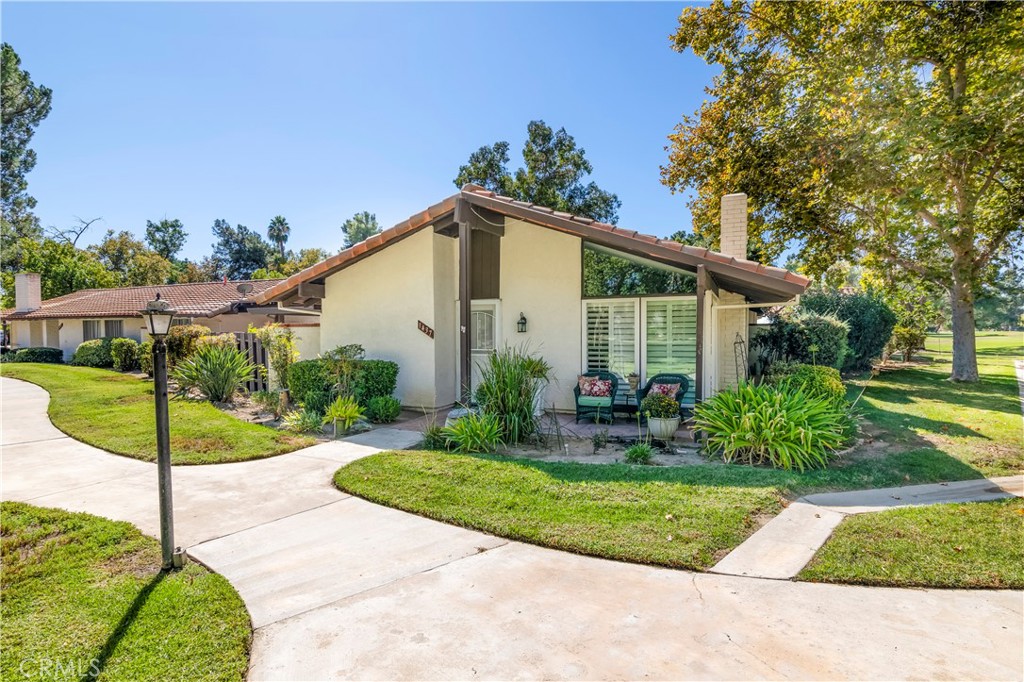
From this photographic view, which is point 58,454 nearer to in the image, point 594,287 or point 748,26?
point 594,287

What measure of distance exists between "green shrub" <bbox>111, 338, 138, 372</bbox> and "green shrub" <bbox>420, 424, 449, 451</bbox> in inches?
733

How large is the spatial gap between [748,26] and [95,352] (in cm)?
2871

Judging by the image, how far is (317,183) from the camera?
20.7m

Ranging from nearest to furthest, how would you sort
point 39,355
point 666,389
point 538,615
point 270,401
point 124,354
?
point 538,615 → point 666,389 → point 270,401 → point 124,354 → point 39,355

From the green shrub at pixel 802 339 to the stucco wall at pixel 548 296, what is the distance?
23.9 feet

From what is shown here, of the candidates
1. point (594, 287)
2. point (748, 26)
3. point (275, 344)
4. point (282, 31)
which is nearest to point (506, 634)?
point (594, 287)

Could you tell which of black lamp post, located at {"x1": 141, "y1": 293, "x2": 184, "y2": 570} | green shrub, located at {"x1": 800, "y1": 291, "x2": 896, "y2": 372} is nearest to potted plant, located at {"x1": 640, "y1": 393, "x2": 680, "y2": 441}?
black lamp post, located at {"x1": 141, "y1": 293, "x2": 184, "y2": 570}

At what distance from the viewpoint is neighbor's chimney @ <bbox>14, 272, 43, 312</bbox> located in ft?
90.6

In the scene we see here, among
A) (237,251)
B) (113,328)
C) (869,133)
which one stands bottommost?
(113,328)

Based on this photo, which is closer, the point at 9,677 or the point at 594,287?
the point at 9,677

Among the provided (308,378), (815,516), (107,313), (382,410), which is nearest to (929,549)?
(815,516)

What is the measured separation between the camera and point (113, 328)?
23766 millimetres

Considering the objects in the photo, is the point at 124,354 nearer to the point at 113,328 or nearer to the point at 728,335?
the point at 113,328

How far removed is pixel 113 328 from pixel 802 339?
2975 centimetres
